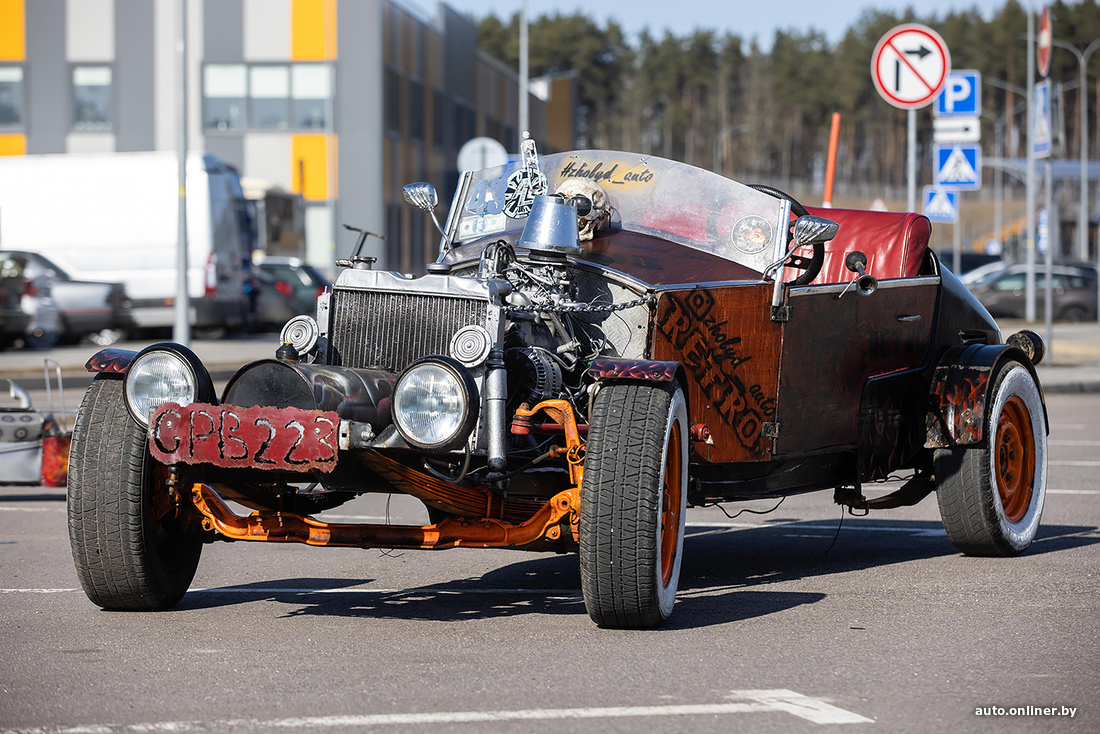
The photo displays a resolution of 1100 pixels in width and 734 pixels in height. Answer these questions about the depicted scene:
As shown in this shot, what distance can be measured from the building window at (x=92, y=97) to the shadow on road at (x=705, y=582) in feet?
123

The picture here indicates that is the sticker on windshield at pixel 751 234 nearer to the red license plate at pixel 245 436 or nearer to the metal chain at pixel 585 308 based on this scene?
the metal chain at pixel 585 308

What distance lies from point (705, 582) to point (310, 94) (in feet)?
122

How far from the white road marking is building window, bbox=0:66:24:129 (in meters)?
42.0

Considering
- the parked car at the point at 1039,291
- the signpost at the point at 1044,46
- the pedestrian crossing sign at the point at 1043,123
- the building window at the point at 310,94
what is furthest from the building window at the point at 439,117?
the pedestrian crossing sign at the point at 1043,123

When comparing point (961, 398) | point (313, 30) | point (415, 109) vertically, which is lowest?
point (961, 398)

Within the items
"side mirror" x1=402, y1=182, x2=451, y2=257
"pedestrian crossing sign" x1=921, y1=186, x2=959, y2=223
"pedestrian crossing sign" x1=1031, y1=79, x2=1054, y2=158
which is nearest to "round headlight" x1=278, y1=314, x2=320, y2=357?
"side mirror" x1=402, y1=182, x2=451, y2=257

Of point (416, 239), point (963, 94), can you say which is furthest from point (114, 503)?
point (416, 239)

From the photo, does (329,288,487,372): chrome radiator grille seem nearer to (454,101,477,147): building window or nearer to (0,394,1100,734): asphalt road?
(0,394,1100,734): asphalt road

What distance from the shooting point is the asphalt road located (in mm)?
4133

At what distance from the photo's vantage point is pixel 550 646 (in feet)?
16.6

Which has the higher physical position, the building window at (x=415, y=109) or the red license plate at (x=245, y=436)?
the building window at (x=415, y=109)

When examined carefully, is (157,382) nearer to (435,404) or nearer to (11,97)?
(435,404)

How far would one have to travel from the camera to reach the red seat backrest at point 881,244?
293 inches

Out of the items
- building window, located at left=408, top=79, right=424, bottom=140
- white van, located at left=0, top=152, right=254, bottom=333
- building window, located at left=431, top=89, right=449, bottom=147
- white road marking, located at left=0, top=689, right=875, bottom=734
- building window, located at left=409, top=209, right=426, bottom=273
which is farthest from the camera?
building window, located at left=431, top=89, right=449, bottom=147
